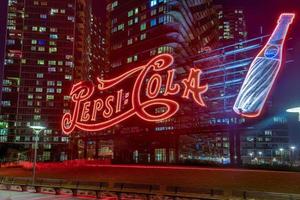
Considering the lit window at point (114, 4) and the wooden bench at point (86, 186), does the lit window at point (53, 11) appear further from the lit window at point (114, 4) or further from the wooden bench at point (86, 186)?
the wooden bench at point (86, 186)

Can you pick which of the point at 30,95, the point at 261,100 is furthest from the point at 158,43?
the point at 261,100

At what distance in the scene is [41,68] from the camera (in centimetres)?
17588

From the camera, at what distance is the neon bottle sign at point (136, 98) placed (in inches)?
1333

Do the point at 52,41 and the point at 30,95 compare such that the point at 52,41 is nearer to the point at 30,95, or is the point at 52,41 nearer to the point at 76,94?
the point at 30,95

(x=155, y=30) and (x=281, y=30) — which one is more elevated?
(x=155, y=30)

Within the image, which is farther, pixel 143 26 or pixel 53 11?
pixel 53 11

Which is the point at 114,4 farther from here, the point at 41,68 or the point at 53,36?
the point at 41,68

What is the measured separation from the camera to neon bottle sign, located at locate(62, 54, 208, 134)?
3385cm

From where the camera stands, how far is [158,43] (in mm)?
120062

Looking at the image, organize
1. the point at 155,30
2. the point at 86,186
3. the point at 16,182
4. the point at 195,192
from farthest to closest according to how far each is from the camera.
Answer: the point at 155,30 → the point at 16,182 → the point at 86,186 → the point at 195,192

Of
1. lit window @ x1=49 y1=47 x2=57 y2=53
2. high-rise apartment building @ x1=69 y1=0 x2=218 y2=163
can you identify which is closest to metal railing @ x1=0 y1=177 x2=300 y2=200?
high-rise apartment building @ x1=69 y1=0 x2=218 y2=163

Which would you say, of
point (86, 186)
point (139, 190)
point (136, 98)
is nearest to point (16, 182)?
point (86, 186)

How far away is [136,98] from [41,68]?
483ft

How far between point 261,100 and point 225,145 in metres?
120
